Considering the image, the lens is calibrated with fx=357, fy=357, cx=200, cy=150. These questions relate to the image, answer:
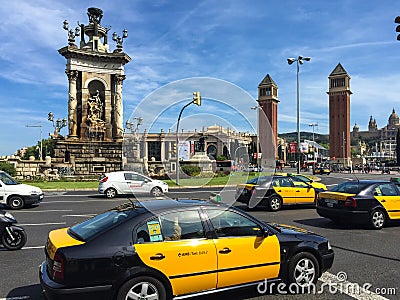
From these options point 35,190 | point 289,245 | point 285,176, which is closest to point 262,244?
point 289,245

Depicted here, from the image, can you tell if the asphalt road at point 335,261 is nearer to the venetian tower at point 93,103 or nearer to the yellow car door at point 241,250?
the yellow car door at point 241,250

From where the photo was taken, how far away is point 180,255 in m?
4.33

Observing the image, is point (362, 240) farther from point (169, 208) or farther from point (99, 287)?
point (99, 287)

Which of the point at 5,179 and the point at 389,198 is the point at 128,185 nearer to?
the point at 5,179

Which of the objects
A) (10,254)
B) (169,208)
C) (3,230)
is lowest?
(10,254)

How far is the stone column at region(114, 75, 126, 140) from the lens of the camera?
35969 millimetres

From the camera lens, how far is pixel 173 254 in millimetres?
4289

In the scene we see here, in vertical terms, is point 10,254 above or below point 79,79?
below

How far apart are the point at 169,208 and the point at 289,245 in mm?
1781

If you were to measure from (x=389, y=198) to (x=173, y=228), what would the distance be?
25.2 feet

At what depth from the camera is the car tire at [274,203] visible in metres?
13.1

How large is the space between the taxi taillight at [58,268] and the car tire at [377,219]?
26.9 ft

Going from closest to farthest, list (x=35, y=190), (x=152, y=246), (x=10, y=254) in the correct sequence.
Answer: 1. (x=152, y=246)
2. (x=10, y=254)
3. (x=35, y=190)

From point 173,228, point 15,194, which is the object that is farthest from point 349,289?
point 15,194
